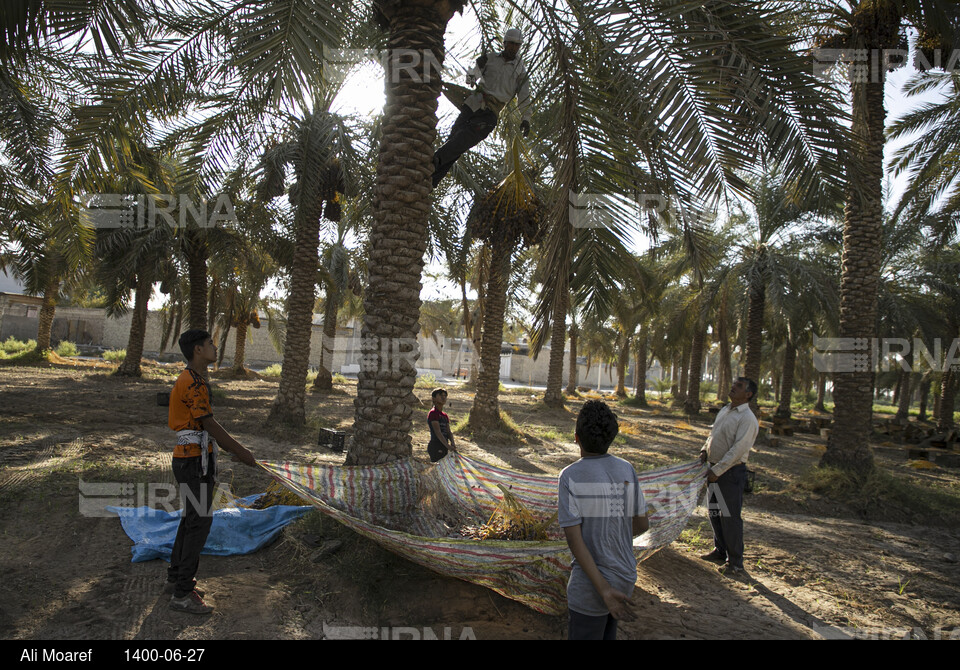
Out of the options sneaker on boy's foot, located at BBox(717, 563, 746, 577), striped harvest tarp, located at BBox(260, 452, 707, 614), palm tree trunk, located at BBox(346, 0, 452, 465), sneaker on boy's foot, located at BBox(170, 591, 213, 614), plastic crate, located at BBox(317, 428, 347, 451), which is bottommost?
→ sneaker on boy's foot, located at BBox(717, 563, 746, 577)

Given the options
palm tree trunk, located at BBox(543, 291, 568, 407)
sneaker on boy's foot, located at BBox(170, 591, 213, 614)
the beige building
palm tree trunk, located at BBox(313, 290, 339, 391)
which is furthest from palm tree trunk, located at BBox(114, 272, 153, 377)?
sneaker on boy's foot, located at BBox(170, 591, 213, 614)

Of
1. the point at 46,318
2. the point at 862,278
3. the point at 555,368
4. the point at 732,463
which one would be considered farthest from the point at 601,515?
the point at 46,318

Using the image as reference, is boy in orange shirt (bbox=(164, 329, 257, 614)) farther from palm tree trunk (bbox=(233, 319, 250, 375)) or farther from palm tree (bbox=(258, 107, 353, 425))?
palm tree trunk (bbox=(233, 319, 250, 375))

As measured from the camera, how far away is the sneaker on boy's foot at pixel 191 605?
3559 mm

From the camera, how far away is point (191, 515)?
364 cm

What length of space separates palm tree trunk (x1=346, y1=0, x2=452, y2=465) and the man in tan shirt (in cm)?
284

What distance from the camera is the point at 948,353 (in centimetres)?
1939

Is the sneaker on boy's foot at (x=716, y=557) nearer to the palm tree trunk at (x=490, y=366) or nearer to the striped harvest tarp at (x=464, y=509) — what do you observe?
the striped harvest tarp at (x=464, y=509)

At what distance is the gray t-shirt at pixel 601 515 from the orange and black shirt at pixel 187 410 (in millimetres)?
2460

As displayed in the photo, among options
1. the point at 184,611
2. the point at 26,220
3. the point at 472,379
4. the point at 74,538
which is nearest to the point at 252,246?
the point at 26,220

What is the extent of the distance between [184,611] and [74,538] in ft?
6.59

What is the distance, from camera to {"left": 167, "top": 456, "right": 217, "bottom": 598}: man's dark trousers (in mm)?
3594
